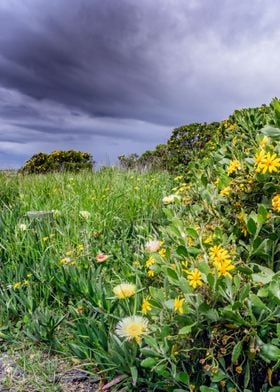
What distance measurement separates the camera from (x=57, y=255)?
161 inches

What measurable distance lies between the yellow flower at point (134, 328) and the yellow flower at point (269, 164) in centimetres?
95

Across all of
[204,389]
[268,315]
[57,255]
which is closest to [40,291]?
[57,255]

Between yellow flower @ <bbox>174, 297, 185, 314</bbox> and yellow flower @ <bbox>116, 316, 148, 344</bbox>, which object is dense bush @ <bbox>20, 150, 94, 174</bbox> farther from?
yellow flower @ <bbox>174, 297, 185, 314</bbox>

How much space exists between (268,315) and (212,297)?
0.24 m

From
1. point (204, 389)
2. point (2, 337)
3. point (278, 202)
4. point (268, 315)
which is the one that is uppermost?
point (278, 202)

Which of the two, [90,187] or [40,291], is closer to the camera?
[40,291]

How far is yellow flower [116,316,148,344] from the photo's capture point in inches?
94.8

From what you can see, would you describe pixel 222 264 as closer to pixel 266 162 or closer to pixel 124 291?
pixel 266 162

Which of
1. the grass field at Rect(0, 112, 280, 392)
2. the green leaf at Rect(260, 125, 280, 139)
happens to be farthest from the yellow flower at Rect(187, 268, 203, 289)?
the green leaf at Rect(260, 125, 280, 139)

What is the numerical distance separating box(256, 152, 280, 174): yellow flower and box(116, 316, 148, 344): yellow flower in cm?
95

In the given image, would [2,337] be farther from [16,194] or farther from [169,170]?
[169,170]

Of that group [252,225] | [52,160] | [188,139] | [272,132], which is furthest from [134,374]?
[52,160]

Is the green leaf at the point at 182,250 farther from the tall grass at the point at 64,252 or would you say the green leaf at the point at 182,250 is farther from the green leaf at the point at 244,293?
the tall grass at the point at 64,252

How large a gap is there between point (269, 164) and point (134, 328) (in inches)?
40.9
